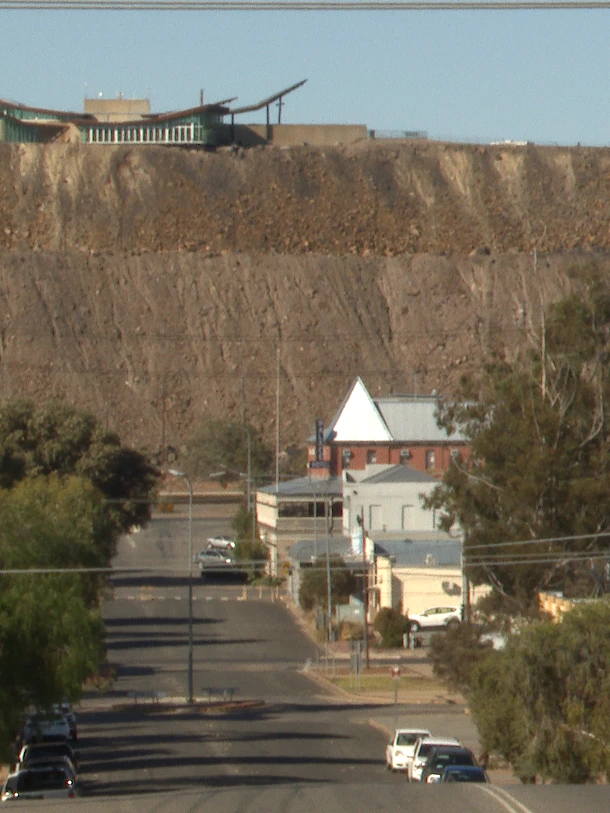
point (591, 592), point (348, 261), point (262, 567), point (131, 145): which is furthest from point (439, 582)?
point (131, 145)

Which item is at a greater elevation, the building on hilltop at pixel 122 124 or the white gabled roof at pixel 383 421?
the building on hilltop at pixel 122 124

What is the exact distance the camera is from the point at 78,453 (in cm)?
6241

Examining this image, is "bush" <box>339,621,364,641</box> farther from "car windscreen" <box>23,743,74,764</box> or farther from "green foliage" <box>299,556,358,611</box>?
"car windscreen" <box>23,743,74,764</box>

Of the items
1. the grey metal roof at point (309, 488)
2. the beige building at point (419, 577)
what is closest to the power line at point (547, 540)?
the beige building at point (419, 577)

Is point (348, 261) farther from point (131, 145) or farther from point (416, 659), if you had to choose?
point (416, 659)

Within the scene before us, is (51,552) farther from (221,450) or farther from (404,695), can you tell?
(221,450)

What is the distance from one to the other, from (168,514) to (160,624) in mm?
32964

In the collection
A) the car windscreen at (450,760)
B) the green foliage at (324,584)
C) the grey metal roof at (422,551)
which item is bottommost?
the car windscreen at (450,760)

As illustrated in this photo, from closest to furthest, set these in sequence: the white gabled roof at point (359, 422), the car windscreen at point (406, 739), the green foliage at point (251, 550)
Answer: the car windscreen at point (406, 739) < the green foliage at point (251, 550) < the white gabled roof at point (359, 422)

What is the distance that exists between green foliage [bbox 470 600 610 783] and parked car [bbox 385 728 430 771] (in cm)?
360

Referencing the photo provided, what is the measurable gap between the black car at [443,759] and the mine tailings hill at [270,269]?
267 ft

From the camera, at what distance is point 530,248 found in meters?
125

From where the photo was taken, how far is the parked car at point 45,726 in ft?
88.7

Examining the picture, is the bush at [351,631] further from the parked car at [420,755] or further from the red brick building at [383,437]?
the parked car at [420,755]
